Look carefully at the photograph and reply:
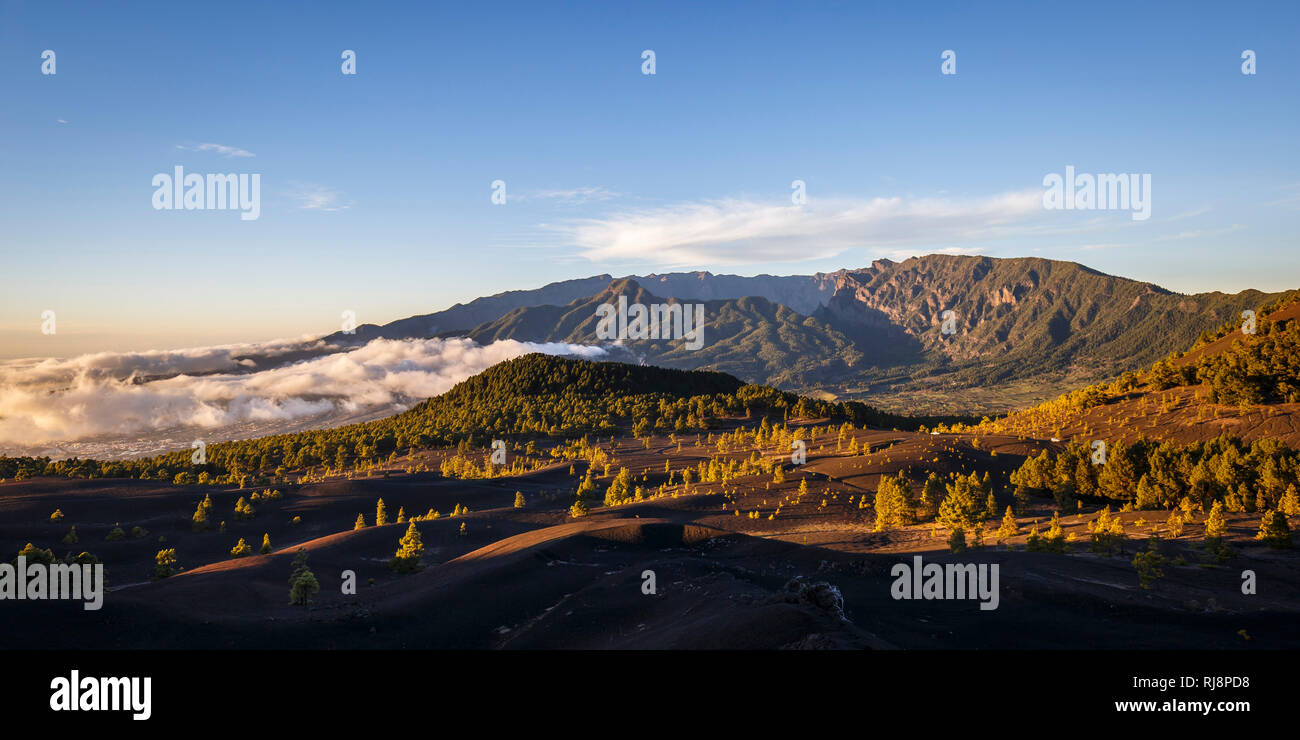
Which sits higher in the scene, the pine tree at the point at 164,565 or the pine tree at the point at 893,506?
the pine tree at the point at 893,506

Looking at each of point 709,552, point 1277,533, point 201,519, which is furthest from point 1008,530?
point 201,519

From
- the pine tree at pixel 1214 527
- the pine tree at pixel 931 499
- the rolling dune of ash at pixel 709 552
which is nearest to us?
the rolling dune of ash at pixel 709 552

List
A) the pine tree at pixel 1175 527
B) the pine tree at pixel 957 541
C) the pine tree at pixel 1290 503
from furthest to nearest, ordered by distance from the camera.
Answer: the pine tree at pixel 1290 503, the pine tree at pixel 1175 527, the pine tree at pixel 957 541

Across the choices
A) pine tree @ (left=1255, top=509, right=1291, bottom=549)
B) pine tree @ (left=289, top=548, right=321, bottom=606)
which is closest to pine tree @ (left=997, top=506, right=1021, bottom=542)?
pine tree @ (left=1255, top=509, right=1291, bottom=549)

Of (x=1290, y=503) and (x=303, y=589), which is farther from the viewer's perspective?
(x=1290, y=503)

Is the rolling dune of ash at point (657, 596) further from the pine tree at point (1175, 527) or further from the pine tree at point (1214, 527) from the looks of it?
the pine tree at point (1214, 527)

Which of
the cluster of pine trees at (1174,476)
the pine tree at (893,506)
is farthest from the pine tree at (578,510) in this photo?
the cluster of pine trees at (1174,476)

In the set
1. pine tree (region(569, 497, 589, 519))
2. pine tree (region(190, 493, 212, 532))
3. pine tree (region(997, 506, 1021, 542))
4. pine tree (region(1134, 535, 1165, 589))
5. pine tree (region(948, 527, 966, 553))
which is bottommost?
pine tree (region(190, 493, 212, 532))

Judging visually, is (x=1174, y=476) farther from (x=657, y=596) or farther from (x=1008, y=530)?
(x=657, y=596)

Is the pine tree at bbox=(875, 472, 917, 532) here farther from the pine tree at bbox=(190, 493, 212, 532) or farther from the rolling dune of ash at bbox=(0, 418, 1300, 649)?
the pine tree at bbox=(190, 493, 212, 532)
